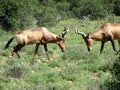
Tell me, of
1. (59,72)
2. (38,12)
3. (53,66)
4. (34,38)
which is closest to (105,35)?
(34,38)

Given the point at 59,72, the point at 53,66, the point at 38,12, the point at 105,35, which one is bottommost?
the point at 38,12

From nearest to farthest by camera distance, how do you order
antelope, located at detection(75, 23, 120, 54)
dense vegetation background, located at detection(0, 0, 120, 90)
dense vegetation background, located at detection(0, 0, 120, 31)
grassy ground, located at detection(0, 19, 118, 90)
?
1. dense vegetation background, located at detection(0, 0, 120, 90)
2. grassy ground, located at detection(0, 19, 118, 90)
3. antelope, located at detection(75, 23, 120, 54)
4. dense vegetation background, located at detection(0, 0, 120, 31)

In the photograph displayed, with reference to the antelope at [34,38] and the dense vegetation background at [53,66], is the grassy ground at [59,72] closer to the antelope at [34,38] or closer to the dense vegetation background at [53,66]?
the dense vegetation background at [53,66]

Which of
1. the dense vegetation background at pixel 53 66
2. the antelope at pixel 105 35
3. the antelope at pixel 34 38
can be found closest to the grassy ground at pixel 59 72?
the dense vegetation background at pixel 53 66

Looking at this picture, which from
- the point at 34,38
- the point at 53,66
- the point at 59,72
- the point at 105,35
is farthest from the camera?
the point at 105,35

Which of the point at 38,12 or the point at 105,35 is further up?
the point at 105,35

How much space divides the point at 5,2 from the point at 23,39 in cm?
1092

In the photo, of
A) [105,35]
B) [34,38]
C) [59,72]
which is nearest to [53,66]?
[59,72]

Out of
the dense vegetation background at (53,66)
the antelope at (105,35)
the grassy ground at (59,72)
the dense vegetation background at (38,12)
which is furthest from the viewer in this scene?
the dense vegetation background at (38,12)

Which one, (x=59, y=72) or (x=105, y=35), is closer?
(x=59, y=72)

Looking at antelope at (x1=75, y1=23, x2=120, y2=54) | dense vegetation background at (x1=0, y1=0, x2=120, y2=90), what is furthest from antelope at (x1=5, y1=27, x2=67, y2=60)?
antelope at (x1=75, y1=23, x2=120, y2=54)

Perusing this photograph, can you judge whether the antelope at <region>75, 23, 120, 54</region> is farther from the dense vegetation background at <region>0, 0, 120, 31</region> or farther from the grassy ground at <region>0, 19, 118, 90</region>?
the dense vegetation background at <region>0, 0, 120, 31</region>

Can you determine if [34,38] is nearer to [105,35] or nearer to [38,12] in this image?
[105,35]

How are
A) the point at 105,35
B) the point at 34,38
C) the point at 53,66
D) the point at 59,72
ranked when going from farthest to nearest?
1. the point at 105,35
2. the point at 34,38
3. the point at 53,66
4. the point at 59,72
